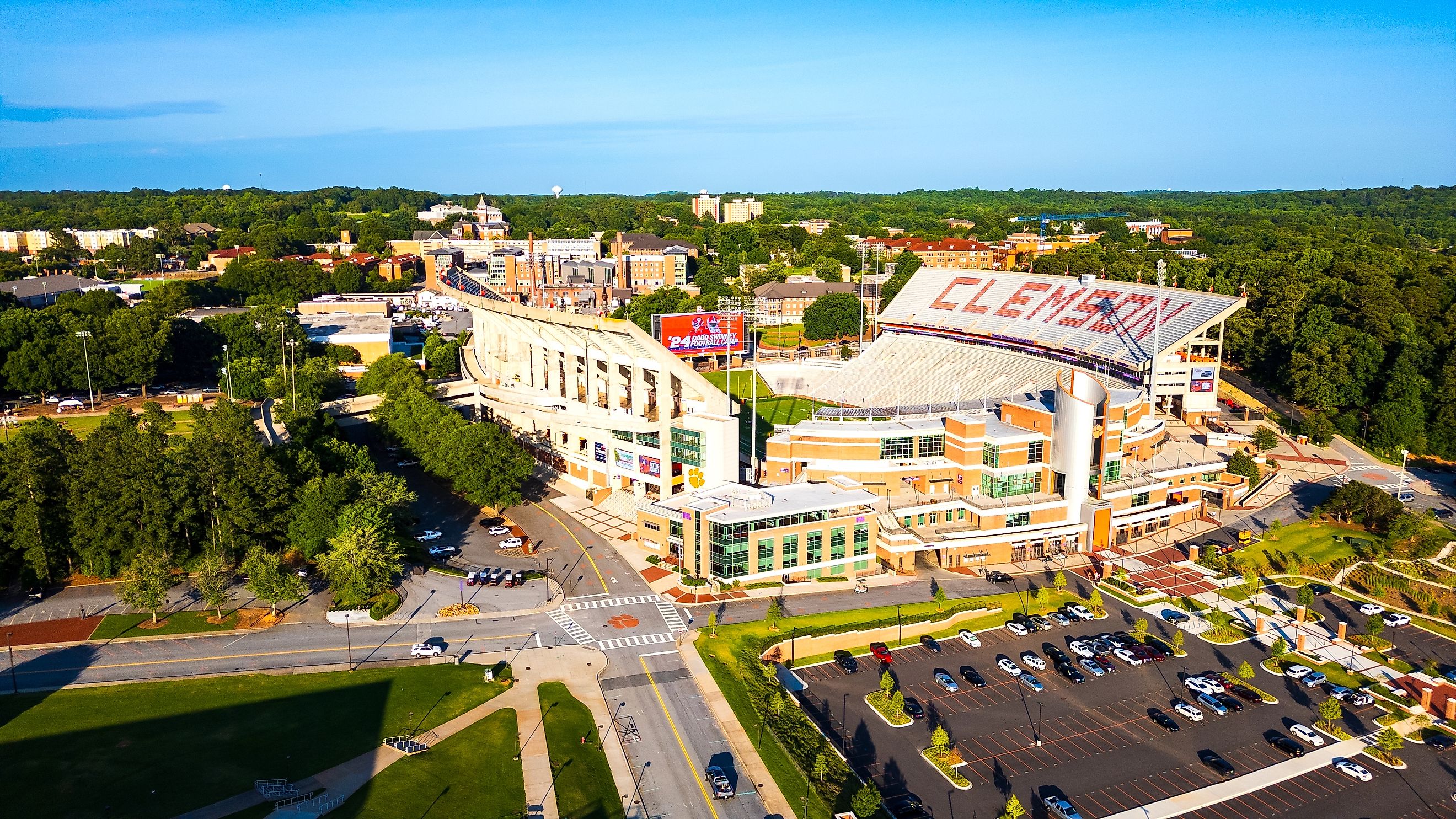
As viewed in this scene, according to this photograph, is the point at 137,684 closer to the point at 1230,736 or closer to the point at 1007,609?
the point at 1007,609

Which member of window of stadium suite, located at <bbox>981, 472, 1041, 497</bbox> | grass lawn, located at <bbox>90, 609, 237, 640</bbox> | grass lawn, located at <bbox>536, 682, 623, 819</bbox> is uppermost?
window of stadium suite, located at <bbox>981, 472, 1041, 497</bbox>

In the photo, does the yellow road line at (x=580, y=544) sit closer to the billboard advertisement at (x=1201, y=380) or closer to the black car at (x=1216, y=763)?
the black car at (x=1216, y=763)

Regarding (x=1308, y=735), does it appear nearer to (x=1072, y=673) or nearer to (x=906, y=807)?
(x=1072, y=673)

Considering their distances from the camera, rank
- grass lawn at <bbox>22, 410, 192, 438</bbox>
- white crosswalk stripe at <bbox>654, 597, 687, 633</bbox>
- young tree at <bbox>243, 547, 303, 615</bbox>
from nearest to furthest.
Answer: young tree at <bbox>243, 547, 303, 615</bbox>
white crosswalk stripe at <bbox>654, 597, 687, 633</bbox>
grass lawn at <bbox>22, 410, 192, 438</bbox>

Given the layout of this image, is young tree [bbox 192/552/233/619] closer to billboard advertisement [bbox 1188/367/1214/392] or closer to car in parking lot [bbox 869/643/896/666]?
car in parking lot [bbox 869/643/896/666]

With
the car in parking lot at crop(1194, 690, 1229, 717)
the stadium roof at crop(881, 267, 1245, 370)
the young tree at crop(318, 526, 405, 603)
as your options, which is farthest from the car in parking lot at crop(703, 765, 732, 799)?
the stadium roof at crop(881, 267, 1245, 370)

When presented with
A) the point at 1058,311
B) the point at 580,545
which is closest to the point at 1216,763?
the point at 580,545

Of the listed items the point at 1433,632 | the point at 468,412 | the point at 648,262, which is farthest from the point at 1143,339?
the point at 648,262
